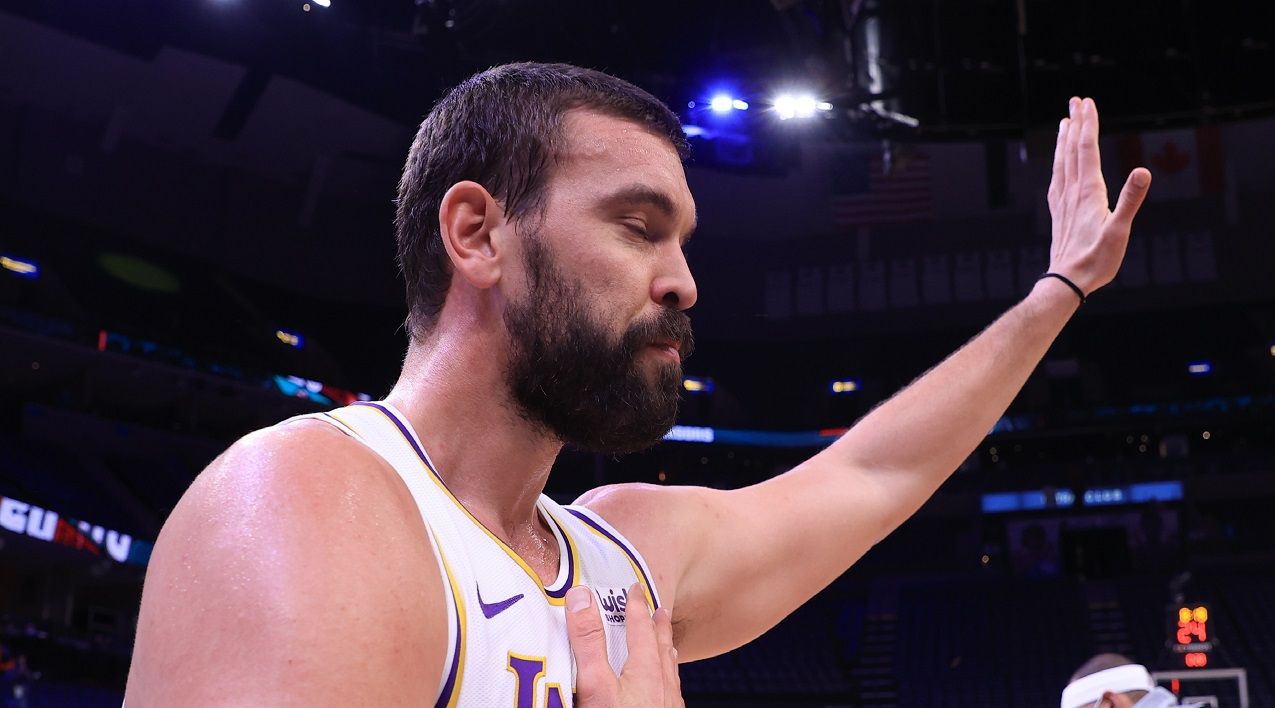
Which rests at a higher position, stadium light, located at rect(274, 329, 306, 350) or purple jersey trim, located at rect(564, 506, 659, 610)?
stadium light, located at rect(274, 329, 306, 350)

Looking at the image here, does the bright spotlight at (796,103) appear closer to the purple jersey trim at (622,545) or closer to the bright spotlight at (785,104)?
the bright spotlight at (785,104)

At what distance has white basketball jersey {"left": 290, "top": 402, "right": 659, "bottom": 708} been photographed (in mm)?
1321

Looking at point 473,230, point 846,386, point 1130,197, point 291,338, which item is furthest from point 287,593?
point 846,386

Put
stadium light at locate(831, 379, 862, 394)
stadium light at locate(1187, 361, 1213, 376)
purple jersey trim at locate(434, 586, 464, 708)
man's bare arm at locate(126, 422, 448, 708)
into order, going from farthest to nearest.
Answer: stadium light at locate(831, 379, 862, 394), stadium light at locate(1187, 361, 1213, 376), purple jersey trim at locate(434, 586, 464, 708), man's bare arm at locate(126, 422, 448, 708)

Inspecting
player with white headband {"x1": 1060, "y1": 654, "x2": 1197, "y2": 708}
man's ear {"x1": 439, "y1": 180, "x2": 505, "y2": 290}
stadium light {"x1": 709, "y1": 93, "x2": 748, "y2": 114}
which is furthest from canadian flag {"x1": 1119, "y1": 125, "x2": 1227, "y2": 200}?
man's ear {"x1": 439, "y1": 180, "x2": 505, "y2": 290}

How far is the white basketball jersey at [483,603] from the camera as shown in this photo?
132cm

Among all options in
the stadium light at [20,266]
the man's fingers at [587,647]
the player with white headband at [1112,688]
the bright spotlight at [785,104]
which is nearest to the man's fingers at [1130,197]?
the man's fingers at [587,647]

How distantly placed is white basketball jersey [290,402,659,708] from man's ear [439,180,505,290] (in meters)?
0.22

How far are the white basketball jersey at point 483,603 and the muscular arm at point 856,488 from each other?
1.22ft

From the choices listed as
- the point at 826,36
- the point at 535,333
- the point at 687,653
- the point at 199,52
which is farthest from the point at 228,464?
the point at 199,52

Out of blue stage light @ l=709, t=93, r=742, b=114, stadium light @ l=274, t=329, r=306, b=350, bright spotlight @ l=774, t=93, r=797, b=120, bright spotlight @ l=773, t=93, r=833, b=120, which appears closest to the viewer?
bright spotlight @ l=773, t=93, r=833, b=120

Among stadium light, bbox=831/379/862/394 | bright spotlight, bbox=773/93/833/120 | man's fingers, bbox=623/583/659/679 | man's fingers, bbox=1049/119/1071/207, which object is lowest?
man's fingers, bbox=623/583/659/679

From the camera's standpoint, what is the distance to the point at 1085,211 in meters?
2.38

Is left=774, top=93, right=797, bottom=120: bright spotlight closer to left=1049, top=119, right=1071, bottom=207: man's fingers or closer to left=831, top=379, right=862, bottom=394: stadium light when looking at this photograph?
left=1049, top=119, right=1071, bottom=207: man's fingers
